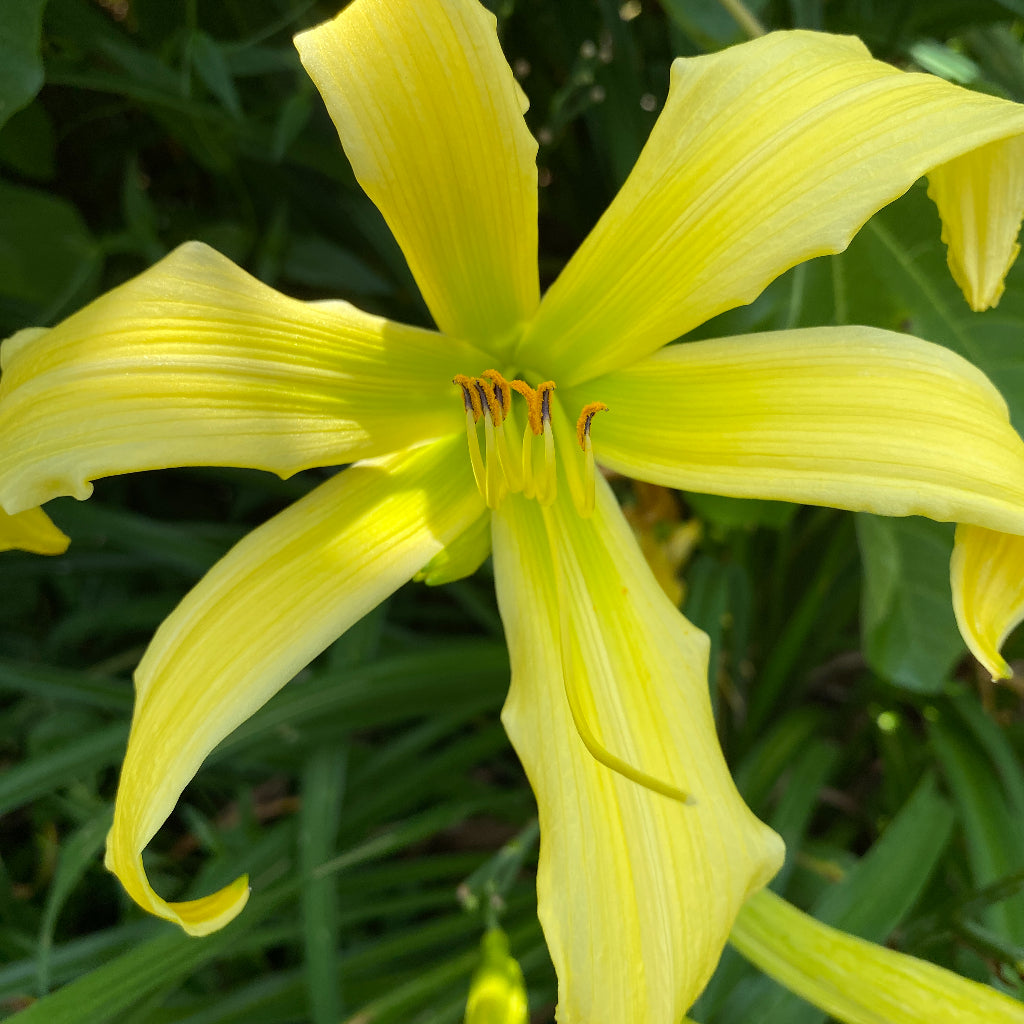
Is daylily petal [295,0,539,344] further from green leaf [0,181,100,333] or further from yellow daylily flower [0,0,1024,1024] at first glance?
green leaf [0,181,100,333]

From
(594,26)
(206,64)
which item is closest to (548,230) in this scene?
(594,26)

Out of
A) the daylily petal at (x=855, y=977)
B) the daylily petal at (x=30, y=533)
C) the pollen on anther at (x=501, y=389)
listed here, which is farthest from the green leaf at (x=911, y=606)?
the daylily petal at (x=30, y=533)

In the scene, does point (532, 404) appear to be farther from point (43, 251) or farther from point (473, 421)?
point (43, 251)

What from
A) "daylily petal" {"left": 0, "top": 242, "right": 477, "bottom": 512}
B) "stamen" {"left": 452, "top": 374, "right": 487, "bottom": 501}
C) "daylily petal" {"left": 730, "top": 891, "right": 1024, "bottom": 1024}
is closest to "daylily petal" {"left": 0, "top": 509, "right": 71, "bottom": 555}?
"daylily petal" {"left": 0, "top": 242, "right": 477, "bottom": 512}

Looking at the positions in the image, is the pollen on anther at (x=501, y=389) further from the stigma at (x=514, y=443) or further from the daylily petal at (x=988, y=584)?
the daylily petal at (x=988, y=584)

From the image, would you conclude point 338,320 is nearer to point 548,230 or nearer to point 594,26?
point 594,26
